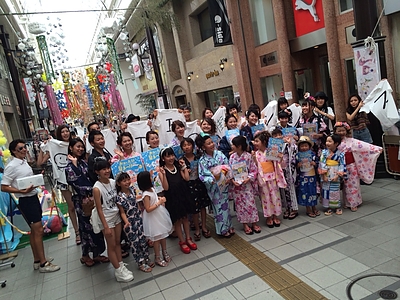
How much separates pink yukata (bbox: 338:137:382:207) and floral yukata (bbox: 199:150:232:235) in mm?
1987

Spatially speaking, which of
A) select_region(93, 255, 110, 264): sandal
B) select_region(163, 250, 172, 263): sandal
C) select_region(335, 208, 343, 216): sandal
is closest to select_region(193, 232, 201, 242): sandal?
select_region(163, 250, 172, 263): sandal

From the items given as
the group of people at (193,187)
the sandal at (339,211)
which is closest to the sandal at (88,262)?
the group of people at (193,187)

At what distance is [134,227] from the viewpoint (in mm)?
4129

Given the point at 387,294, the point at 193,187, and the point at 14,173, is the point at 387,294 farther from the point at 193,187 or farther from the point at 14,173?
the point at 14,173

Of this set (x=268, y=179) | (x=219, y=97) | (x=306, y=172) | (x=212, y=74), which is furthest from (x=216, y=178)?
(x=219, y=97)

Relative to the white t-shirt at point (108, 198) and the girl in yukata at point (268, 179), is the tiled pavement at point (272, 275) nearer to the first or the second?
the girl in yukata at point (268, 179)

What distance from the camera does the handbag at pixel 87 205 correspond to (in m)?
4.34

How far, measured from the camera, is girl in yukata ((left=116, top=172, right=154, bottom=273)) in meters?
3.95

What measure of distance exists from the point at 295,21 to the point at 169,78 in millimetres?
11390

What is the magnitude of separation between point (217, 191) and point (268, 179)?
2.70ft

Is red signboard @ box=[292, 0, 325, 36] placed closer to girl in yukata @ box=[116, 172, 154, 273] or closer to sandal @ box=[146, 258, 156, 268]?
girl in yukata @ box=[116, 172, 154, 273]

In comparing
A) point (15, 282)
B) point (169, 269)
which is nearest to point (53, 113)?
point (15, 282)

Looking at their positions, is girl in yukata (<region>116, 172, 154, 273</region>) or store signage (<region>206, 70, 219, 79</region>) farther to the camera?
store signage (<region>206, 70, 219, 79</region>)

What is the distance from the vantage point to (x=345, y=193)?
197 inches
